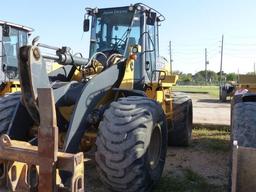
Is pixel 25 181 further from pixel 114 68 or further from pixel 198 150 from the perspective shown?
pixel 198 150

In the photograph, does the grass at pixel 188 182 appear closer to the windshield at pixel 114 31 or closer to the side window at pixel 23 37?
the windshield at pixel 114 31

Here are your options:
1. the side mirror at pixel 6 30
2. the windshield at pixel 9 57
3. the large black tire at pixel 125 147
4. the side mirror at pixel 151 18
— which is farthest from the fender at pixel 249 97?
the side mirror at pixel 6 30

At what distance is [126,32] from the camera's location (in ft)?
24.8

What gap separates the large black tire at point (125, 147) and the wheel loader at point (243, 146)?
1035mm

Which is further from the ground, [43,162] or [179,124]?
[43,162]

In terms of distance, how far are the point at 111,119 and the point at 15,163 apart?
1.29m

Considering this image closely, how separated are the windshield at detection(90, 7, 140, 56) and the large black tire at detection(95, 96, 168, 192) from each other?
251cm

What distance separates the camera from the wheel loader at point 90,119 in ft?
12.0

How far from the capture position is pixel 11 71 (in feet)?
40.6

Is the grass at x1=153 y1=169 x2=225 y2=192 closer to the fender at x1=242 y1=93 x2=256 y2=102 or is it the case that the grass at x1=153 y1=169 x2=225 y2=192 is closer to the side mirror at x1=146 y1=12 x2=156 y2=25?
the fender at x1=242 y1=93 x2=256 y2=102

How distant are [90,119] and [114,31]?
9.82 feet

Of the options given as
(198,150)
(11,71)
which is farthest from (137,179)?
(11,71)

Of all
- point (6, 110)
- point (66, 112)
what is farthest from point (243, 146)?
point (6, 110)

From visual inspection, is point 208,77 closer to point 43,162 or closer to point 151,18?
point 151,18
